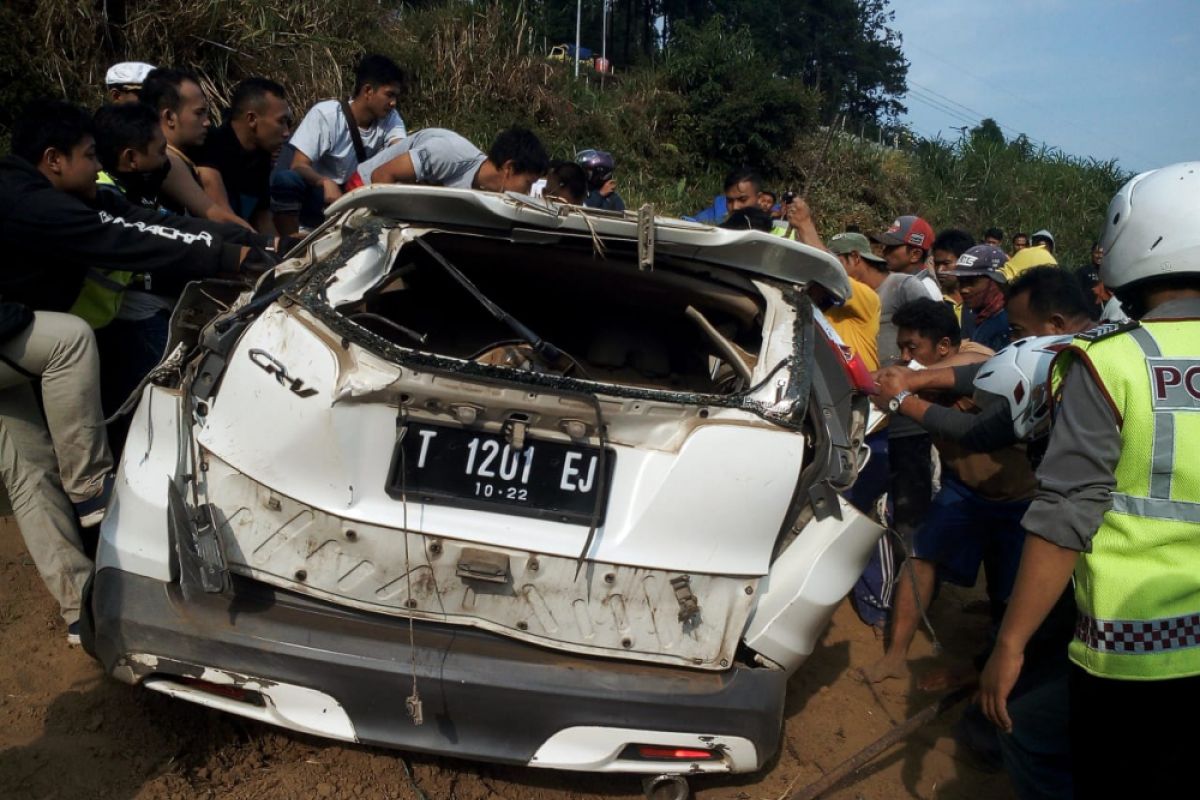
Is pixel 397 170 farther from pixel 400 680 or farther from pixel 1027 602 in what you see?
pixel 1027 602

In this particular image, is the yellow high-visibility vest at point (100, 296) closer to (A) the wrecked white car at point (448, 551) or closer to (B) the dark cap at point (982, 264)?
(A) the wrecked white car at point (448, 551)

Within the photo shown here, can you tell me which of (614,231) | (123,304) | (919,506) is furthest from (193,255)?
(919,506)

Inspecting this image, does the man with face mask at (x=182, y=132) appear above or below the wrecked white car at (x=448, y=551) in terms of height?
above

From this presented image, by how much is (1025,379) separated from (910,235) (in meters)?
3.80

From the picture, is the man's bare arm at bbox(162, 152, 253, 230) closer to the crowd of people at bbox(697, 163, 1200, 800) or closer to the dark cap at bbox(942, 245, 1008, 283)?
the crowd of people at bbox(697, 163, 1200, 800)

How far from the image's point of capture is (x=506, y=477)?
2330mm

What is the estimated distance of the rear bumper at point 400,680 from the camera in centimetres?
227

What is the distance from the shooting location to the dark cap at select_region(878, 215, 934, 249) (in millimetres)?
6168

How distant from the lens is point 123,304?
3424mm

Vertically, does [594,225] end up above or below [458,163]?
below

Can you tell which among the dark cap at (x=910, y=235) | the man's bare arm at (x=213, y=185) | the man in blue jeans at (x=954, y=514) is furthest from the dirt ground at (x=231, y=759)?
the dark cap at (x=910, y=235)

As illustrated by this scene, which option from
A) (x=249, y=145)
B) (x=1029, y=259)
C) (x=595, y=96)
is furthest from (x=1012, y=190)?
(x=249, y=145)

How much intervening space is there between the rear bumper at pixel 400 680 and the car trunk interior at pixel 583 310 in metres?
0.88

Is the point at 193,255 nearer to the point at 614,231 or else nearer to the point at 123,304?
the point at 123,304
